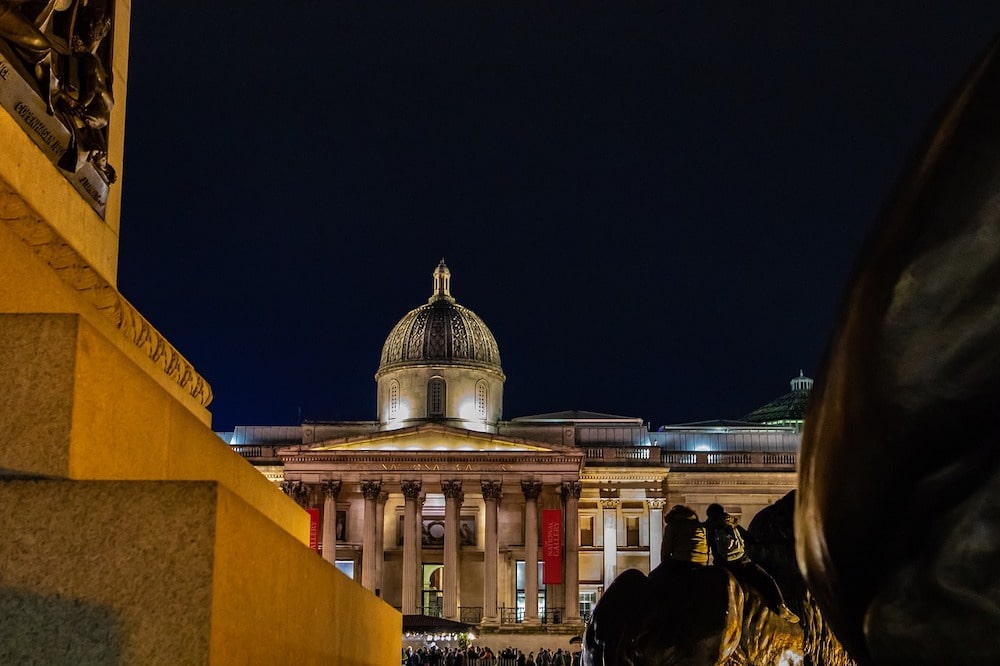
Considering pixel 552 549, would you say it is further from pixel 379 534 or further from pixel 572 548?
pixel 379 534

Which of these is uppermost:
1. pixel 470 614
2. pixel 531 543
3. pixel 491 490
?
pixel 491 490

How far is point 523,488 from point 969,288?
7775 centimetres

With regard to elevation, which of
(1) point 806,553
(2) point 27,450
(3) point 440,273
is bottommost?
(1) point 806,553

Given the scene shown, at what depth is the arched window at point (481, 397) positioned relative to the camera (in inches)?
3460

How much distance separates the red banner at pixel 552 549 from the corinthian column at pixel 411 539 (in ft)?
24.3

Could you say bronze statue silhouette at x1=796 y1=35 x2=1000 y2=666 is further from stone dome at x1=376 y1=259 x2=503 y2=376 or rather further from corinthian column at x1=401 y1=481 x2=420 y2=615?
stone dome at x1=376 y1=259 x2=503 y2=376

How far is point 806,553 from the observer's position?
1.93 metres

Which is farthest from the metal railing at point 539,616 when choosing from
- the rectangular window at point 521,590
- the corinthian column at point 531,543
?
the corinthian column at point 531,543

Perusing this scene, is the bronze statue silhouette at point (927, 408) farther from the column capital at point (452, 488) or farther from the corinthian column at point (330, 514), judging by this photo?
the corinthian column at point (330, 514)

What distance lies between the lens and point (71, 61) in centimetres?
872

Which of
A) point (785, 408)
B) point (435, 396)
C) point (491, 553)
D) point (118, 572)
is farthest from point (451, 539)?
point (118, 572)

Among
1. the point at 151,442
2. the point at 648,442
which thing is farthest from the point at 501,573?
the point at 151,442

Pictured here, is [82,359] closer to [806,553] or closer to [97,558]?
[97,558]

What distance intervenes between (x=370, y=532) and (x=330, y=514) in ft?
8.15
